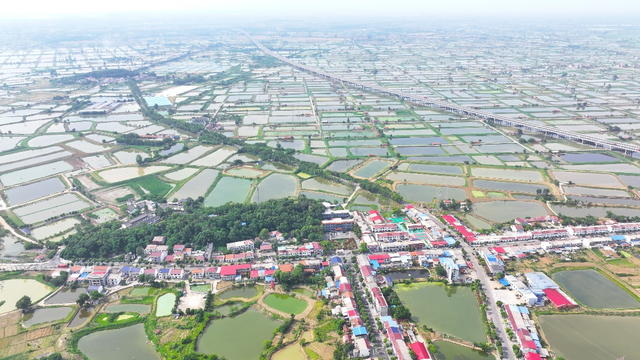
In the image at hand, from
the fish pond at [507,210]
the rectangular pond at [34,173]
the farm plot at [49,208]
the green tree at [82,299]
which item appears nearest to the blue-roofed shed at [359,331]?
the green tree at [82,299]

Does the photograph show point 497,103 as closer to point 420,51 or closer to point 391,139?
point 391,139

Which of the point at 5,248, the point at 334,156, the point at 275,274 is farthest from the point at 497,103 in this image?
the point at 5,248

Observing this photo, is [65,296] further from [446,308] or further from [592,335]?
[592,335]

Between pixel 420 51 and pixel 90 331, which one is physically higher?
pixel 420 51

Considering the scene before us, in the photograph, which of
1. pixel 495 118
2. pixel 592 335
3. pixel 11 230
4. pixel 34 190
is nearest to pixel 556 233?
pixel 592 335

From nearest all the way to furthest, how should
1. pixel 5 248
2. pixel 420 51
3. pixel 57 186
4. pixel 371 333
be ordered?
pixel 371 333 → pixel 5 248 → pixel 57 186 → pixel 420 51

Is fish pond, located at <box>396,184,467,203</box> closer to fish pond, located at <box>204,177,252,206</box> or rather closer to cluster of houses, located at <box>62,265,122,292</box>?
fish pond, located at <box>204,177,252,206</box>
